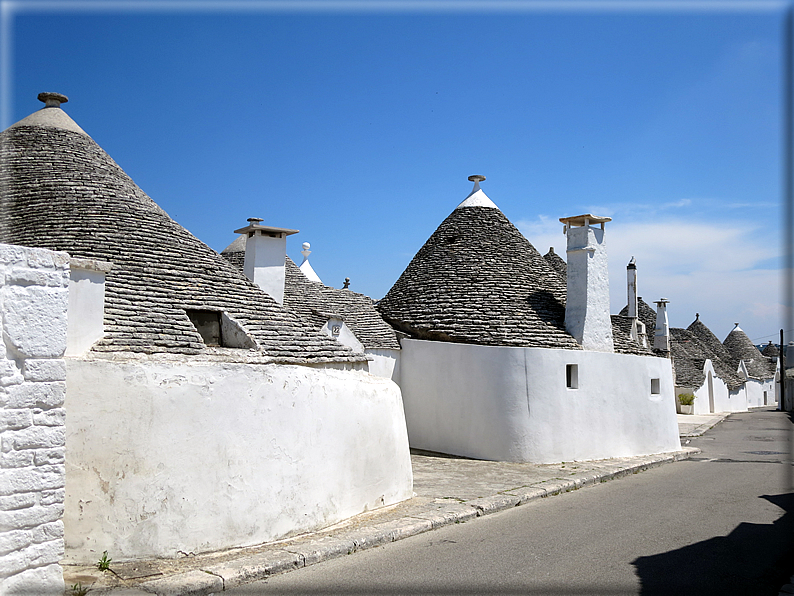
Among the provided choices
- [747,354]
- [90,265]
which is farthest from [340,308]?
[747,354]

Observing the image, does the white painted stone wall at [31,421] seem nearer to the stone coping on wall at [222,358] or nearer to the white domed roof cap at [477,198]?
the stone coping on wall at [222,358]

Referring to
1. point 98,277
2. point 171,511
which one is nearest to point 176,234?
point 98,277

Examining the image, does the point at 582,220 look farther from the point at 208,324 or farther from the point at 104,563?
the point at 104,563

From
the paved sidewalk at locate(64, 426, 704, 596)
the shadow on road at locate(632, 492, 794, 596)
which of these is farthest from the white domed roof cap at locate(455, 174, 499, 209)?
the shadow on road at locate(632, 492, 794, 596)

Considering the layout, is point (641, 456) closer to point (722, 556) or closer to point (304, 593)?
point (722, 556)

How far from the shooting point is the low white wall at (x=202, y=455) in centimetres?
579

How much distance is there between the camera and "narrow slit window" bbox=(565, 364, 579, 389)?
527 inches

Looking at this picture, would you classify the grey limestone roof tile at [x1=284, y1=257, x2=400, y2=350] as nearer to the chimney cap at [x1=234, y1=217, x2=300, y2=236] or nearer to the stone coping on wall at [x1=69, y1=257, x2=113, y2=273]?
the chimney cap at [x1=234, y1=217, x2=300, y2=236]

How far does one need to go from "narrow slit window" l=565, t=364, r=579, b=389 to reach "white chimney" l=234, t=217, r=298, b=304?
623 cm

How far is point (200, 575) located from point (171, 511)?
727 mm

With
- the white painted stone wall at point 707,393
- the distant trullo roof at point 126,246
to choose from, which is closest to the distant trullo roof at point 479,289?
the distant trullo roof at point 126,246

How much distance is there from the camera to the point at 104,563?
569cm

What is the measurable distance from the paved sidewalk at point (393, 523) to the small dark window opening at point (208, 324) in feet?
9.64

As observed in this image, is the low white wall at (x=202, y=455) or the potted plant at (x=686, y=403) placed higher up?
the low white wall at (x=202, y=455)
